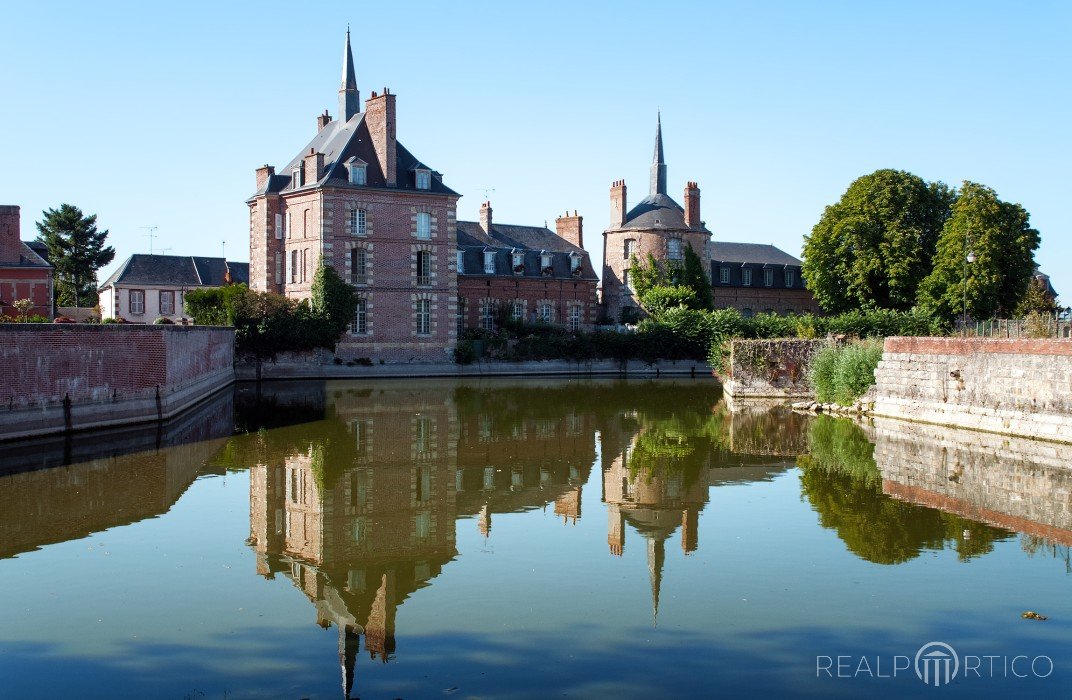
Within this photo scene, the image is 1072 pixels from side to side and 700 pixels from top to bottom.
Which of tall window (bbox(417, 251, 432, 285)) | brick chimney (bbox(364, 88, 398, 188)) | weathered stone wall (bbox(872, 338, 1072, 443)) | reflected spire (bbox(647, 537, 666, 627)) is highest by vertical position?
brick chimney (bbox(364, 88, 398, 188))

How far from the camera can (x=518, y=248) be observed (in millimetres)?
51438

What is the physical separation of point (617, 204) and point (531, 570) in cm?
4487

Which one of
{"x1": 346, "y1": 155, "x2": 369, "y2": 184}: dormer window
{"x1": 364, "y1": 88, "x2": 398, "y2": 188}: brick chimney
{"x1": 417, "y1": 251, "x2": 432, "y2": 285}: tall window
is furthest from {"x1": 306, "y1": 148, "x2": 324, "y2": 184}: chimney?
{"x1": 417, "y1": 251, "x2": 432, "y2": 285}: tall window

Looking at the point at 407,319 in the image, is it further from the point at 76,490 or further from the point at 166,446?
the point at 76,490

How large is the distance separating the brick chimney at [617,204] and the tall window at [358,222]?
1638cm

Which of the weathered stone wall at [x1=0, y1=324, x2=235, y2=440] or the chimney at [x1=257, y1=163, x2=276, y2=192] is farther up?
the chimney at [x1=257, y1=163, x2=276, y2=192]

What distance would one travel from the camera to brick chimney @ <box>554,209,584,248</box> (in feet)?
179

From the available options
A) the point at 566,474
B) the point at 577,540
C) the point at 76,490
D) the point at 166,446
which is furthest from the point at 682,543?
the point at 166,446

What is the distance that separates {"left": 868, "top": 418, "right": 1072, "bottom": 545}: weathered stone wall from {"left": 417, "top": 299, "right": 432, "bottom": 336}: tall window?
24.8 metres

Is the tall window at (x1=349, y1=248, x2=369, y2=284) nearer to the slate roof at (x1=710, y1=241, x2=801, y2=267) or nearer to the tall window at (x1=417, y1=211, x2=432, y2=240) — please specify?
the tall window at (x1=417, y1=211, x2=432, y2=240)

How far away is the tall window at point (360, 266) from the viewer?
137 ft

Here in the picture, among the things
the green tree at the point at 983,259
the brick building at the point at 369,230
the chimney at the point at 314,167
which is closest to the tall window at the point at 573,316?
the brick building at the point at 369,230

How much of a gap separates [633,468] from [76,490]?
8.80 m

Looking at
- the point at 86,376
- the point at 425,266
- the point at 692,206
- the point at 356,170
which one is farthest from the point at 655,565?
the point at 692,206
